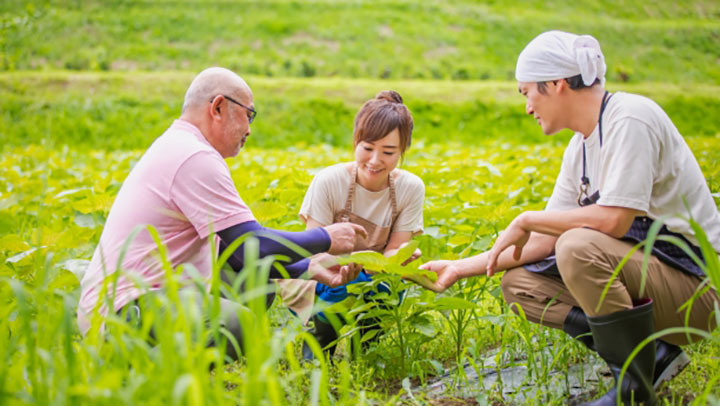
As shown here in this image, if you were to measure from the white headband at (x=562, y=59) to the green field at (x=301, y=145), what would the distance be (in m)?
0.58

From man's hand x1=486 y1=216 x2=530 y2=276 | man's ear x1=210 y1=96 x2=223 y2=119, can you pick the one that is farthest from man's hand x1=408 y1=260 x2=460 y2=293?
man's ear x1=210 y1=96 x2=223 y2=119

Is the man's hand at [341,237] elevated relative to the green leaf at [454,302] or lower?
elevated

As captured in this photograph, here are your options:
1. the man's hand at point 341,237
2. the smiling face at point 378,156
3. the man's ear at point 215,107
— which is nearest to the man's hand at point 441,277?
the man's hand at point 341,237

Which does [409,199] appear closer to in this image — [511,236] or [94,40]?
[511,236]

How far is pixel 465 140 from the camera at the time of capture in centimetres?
1114

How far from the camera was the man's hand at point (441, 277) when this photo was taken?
1850mm

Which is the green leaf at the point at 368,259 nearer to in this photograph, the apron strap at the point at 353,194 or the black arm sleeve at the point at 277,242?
the black arm sleeve at the point at 277,242

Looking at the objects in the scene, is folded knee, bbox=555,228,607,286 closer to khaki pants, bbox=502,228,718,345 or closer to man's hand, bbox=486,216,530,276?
khaki pants, bbox=502,228,718,345

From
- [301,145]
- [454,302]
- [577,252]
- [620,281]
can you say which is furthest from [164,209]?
[301,145]

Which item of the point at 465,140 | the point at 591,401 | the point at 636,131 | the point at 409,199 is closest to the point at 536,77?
the point at 636,131

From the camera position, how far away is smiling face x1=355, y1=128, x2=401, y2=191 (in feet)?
6.90

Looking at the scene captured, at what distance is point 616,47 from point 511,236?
17.3 metres

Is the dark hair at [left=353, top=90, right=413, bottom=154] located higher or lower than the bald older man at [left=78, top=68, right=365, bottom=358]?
higher

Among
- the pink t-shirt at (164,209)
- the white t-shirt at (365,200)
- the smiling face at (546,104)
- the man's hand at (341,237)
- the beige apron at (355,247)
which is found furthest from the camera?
the white t-shirt at (365,200)
